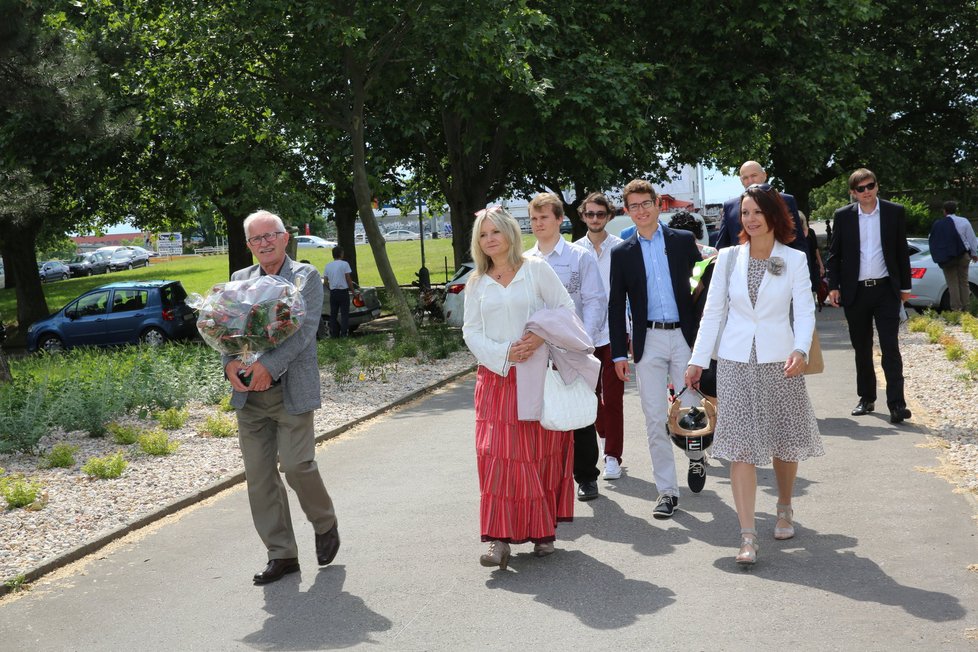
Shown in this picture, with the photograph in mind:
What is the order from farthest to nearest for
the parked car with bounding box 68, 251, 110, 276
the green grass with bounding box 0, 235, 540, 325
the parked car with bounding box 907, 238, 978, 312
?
the parked car with bounding box 68, 251, 110, 276, the green grass with bounding box 0, 235, 540, 325, the parked car with bounding box 907, 238, 978, 312

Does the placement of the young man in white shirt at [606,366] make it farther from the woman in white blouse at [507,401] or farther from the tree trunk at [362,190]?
the tree trunk at [362,190]

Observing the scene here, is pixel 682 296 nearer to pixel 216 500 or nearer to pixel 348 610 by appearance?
pixel 348 610

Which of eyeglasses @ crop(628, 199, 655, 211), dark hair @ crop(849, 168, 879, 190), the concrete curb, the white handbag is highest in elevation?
dark hair @ crop(849, 168, 879, 190)

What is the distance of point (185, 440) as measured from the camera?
11016 millimetres

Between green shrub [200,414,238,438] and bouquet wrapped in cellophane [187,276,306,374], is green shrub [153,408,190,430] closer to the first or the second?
green shrub [200,414,238,438]

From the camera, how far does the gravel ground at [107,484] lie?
7395 mm

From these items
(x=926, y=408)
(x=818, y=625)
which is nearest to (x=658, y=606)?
(x=818, y=625)

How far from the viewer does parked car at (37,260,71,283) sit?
6931cm

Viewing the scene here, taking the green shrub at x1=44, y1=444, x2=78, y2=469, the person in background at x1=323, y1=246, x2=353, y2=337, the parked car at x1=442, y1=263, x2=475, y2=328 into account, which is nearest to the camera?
the green shrub at x1=44, y1=444, x2=78, y2=469

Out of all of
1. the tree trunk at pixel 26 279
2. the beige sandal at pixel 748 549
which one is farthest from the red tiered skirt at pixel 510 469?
the tree trunk at pixel 26 279

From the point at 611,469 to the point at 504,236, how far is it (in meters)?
2.71

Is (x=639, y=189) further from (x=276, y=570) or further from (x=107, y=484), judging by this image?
(x=107, y=484)

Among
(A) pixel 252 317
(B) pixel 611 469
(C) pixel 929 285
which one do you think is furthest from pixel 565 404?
(C) pixel 929 285

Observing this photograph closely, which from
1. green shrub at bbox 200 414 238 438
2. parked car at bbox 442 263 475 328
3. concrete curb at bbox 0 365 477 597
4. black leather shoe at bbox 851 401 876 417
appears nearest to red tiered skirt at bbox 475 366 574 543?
concrete curb at bbox 0 365 477 597
